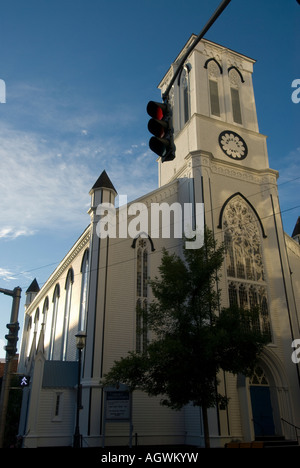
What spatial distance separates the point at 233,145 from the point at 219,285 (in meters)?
10.8

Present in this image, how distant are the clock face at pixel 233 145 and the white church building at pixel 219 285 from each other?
0.08 m

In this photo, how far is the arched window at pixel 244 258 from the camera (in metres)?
23.9

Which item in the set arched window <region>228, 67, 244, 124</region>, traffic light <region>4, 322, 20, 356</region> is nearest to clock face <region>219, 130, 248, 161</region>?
arched window <region>228, 67, 244, 124</region>

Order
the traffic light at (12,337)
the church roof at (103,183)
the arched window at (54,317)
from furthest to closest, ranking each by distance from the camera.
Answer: the arched window at (54,317) → the church roof at (103,183) → the traffic light at (12,337)

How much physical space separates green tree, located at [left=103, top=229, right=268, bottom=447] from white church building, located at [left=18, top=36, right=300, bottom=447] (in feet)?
10.8

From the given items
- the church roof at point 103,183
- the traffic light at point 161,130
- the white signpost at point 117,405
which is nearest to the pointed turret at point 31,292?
the church roof at point 103,183

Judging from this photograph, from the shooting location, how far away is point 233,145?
28.6 meters

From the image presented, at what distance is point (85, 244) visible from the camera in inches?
1067

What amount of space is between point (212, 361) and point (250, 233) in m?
12.6

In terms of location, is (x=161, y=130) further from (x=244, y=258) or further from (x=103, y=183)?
(x=244, y=258)

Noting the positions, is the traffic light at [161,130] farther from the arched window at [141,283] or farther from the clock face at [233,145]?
the clock face at [233,145]

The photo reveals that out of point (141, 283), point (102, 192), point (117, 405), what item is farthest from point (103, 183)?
point (117, 405)

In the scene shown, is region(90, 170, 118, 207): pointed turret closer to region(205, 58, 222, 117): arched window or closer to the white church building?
the white church building

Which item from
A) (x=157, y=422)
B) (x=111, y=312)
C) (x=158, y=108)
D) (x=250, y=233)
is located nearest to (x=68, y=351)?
(x=111, y=312)
